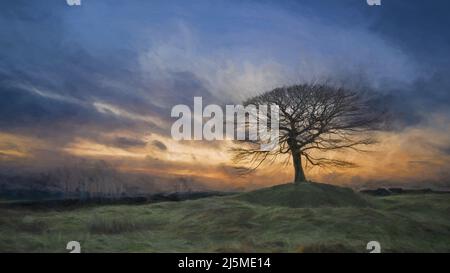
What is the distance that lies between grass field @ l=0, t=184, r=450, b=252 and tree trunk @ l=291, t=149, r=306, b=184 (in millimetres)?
4536

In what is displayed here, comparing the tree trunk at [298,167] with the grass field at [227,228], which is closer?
the grass field at [227,228]

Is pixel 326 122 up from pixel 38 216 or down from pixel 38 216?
up

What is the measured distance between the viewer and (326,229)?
72.5ft

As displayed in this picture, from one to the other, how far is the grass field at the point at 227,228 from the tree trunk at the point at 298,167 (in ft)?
14.9

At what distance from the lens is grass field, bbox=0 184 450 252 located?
753 inches

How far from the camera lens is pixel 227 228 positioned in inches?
889

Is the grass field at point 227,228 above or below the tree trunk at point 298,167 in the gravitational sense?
below

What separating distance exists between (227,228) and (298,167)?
47.7ft

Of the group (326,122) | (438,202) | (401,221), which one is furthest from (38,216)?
(438,202)

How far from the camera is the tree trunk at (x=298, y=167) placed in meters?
35.4

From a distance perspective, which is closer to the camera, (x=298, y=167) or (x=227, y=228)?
(x=227, y=228)

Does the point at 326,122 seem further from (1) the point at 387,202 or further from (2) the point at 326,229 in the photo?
(2) the point at 326,229

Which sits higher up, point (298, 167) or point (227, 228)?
point (298, 167)
